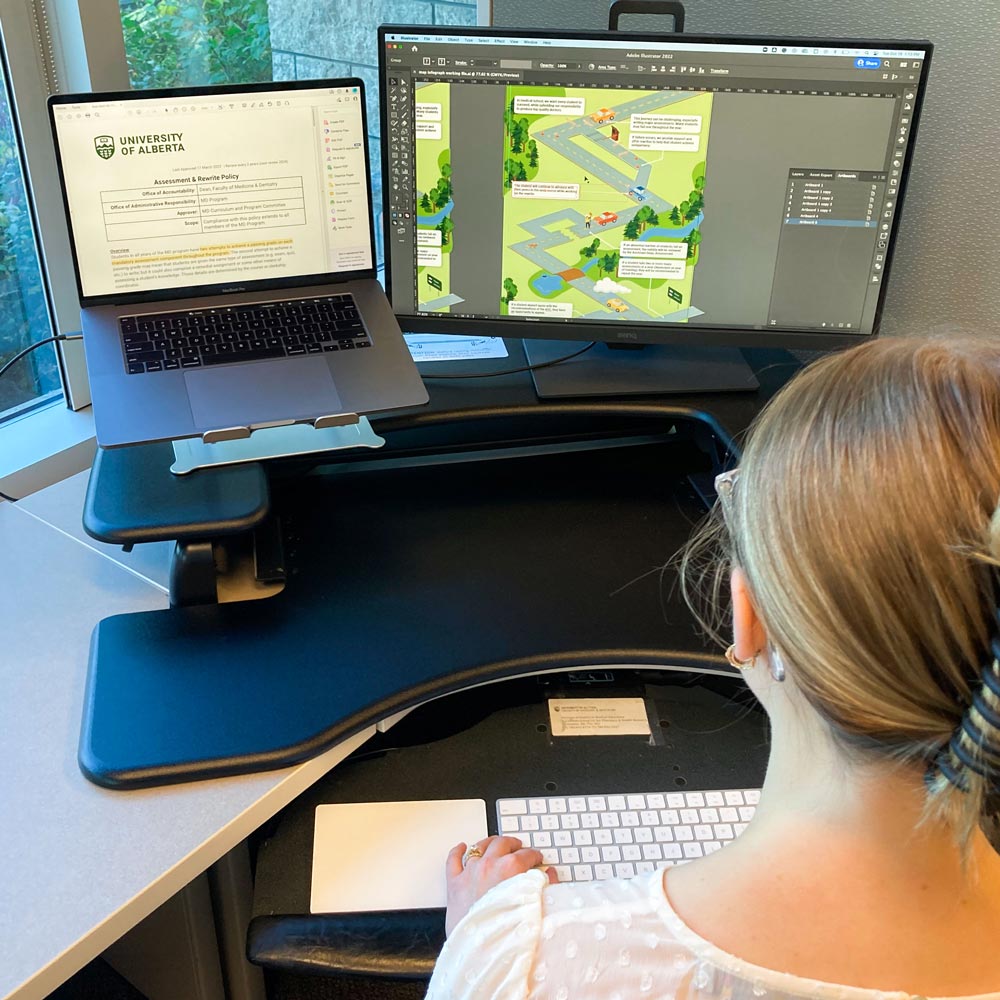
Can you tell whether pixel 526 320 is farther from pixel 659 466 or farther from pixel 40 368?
pixel 40 368

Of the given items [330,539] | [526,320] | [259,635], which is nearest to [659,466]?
[526,320]

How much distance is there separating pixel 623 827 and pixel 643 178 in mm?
661

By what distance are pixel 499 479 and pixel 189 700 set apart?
0.48 m

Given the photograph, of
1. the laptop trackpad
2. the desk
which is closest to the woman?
the desk

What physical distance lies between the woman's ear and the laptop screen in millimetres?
670

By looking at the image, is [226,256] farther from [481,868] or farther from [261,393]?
[481,868]

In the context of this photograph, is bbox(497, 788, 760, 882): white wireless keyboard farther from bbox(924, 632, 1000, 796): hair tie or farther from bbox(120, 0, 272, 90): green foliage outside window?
bbox(120, 0, 272, 90): green foliage outside window

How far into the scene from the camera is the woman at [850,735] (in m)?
0.53

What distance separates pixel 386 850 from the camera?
902 mm

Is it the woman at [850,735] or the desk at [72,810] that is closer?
the woman at [850,735]

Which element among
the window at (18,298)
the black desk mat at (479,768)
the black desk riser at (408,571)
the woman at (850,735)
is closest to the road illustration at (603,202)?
the black desk riser at (408,571)

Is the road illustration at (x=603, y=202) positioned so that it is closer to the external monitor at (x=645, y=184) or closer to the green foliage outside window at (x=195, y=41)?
the external monitor at (x=645, y=184)

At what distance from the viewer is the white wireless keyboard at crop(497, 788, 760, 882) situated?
2.96 ft

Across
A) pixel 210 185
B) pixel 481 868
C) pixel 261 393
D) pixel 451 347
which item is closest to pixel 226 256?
pixel 210 185
